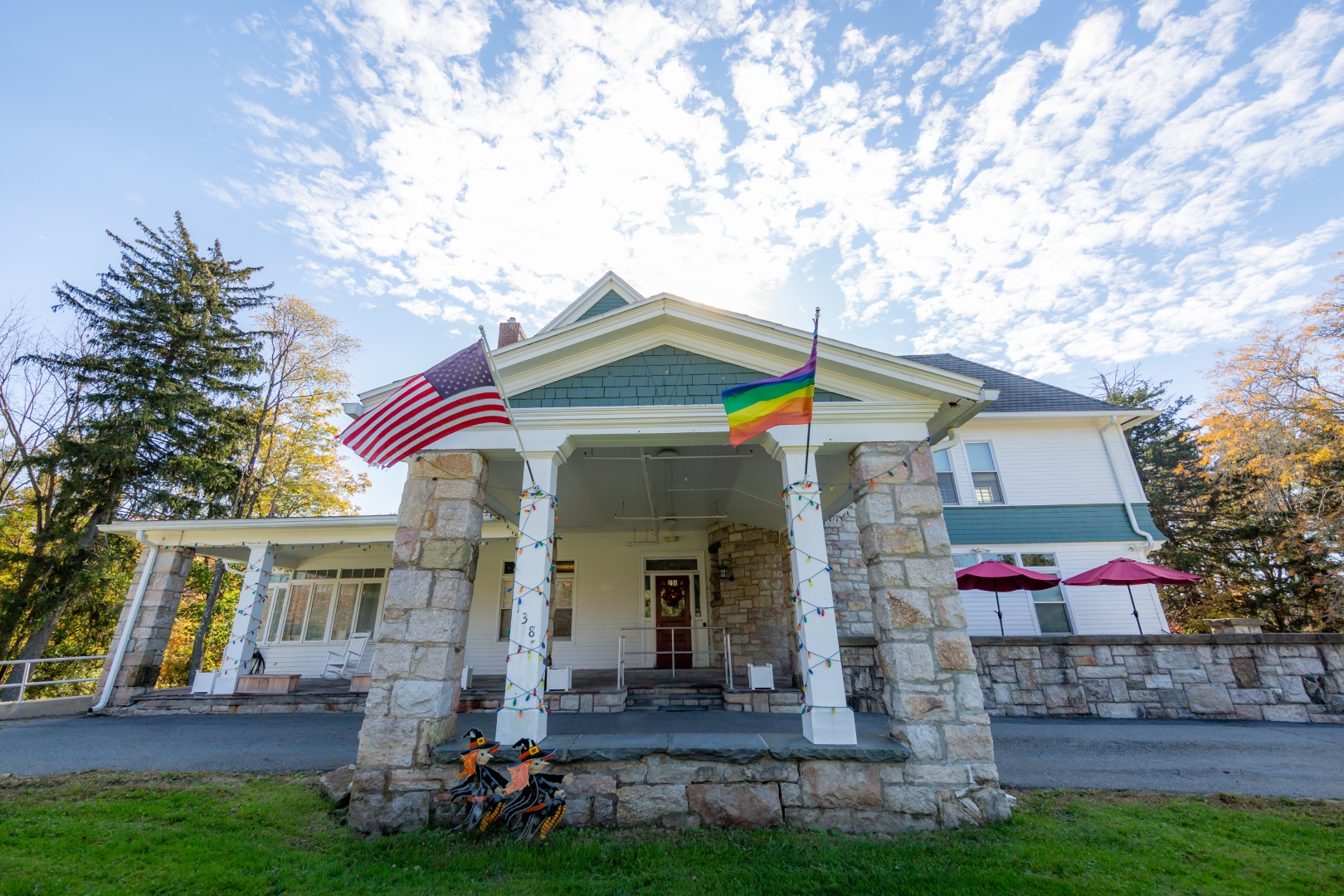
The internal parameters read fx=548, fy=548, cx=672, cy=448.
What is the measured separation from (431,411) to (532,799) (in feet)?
10.1

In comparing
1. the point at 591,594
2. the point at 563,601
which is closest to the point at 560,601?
the point at 563,601

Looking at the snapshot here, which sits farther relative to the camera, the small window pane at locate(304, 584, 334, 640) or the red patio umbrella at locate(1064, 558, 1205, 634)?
the small window pane at locate(304, 584, 334, 640)

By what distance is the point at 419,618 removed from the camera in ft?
15.4

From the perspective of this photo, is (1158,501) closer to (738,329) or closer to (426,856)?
(738,329)

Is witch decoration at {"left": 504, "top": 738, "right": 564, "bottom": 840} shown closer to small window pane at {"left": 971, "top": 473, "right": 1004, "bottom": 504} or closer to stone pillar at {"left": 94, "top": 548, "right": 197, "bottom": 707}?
stone pillar at {"left": 94, "top": 548, "right": 197, "bottom": 707}

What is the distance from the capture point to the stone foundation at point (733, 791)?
4199mm

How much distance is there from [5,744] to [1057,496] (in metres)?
17.0

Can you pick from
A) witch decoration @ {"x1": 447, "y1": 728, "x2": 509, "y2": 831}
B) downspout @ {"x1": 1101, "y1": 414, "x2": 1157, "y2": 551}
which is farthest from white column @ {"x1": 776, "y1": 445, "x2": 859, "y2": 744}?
downspout @ {"x1": 1101, "y1": 414, "x2": 1157, "y2": 551}

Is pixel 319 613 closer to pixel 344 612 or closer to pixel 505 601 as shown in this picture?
pixel 344 612

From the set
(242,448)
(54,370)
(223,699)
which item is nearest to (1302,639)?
(223,699)

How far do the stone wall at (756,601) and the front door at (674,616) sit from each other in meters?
0.73

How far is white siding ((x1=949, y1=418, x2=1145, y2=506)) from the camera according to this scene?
11477 millimetres

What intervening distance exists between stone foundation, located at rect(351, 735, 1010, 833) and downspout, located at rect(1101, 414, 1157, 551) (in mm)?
9603

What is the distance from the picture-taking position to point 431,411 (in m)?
4.59
